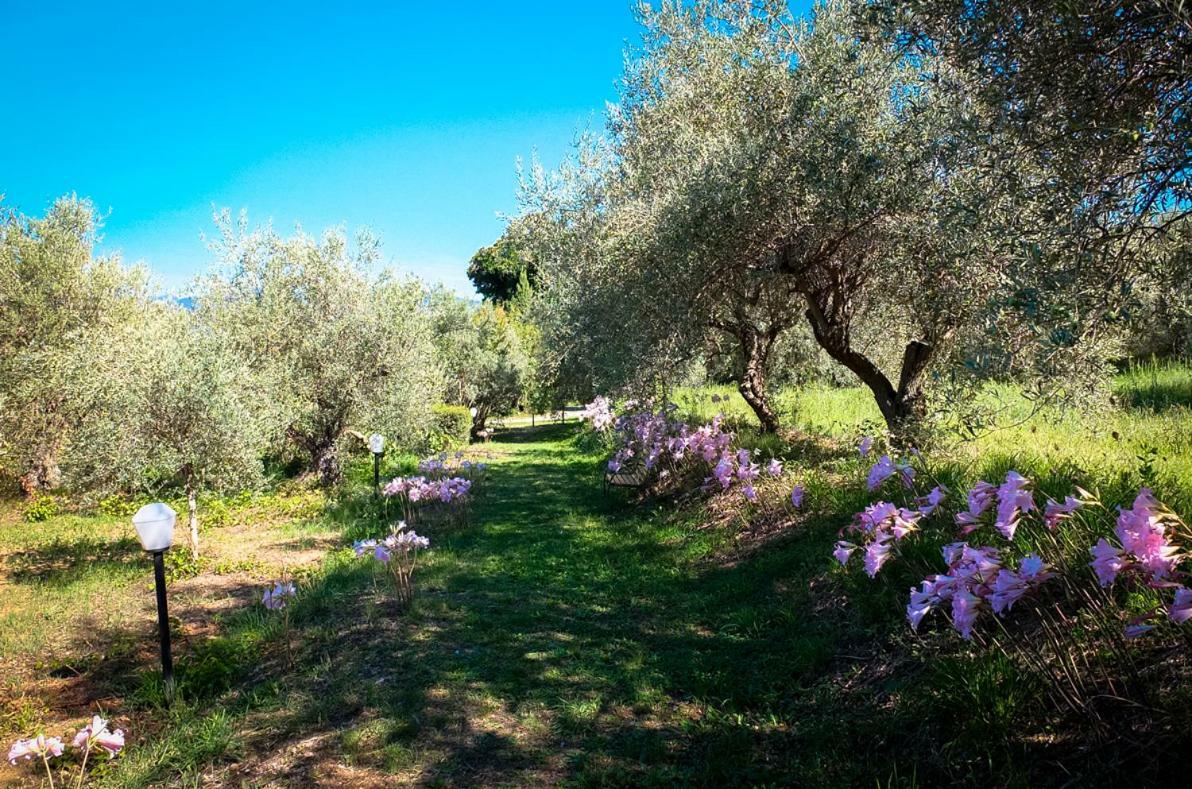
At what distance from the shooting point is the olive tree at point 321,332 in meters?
14.5

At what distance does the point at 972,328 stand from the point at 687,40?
257 inches

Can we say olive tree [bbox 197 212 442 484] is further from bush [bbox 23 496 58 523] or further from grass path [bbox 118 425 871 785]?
grass path [bbox 118 425 871 785]

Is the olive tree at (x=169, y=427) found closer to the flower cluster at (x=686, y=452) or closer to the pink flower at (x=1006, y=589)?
the flower cluster at (x=686, y=452)

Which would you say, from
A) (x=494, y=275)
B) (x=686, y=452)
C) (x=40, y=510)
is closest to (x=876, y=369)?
(x=686, y=452)

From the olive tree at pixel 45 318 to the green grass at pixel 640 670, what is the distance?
809 centimetres

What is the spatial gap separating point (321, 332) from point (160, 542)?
10167 millimetres

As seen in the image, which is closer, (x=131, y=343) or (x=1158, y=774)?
(x=1158, y=774)

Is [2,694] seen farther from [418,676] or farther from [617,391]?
[617,391]

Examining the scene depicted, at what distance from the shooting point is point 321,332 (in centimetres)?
1492

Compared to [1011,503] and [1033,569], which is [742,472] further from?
[1033,569]

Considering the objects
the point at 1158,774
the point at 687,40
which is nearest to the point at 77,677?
the point at 1158,774

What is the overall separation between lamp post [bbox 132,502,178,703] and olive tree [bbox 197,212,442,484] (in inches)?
334

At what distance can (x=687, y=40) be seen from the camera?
406 inches

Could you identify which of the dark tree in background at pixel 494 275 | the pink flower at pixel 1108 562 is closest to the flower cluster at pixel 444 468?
the pink flower at pixel 1108 562
